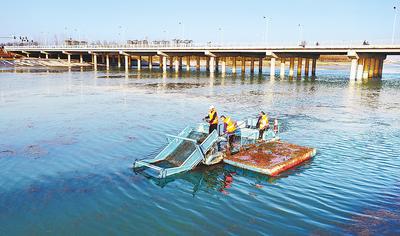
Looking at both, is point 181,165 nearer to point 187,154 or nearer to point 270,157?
point 187,154

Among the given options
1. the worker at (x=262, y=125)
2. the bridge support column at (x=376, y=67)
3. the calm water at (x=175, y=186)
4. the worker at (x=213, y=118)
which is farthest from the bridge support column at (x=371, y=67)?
the worker at (x=213, y=118)

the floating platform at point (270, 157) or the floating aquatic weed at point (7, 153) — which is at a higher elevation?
the floating platform at point (270, 157)

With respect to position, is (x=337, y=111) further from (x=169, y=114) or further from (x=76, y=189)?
(x=76, y=189)

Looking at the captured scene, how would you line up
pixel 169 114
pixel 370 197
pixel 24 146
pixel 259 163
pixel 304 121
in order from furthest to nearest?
pixel 169 114
pixel 304 121
pixel 24 146
pixel 259 163
pixel 370 197

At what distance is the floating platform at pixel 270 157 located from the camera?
15.4 m

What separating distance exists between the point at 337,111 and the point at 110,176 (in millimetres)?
24013

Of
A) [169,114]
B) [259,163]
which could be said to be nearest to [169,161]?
[259,163]

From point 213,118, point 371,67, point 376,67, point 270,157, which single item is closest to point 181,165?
point 213,118

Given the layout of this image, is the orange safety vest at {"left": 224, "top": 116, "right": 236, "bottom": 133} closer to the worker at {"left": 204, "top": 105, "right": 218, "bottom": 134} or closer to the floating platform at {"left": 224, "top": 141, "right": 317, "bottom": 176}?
the worker at {"left": 204, "top": 105, "right": 218, "bottom": 134}

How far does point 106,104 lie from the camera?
115ft

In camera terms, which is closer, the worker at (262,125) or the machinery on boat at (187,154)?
the machinery on boat at (187,154)

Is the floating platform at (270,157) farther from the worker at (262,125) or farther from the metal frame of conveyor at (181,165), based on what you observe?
the metal frame of conveyor at (181,165)

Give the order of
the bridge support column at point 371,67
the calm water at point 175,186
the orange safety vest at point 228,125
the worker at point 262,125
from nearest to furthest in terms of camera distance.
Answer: the calm water at point 175,186 → the orange safety vest at point 228,125 → the worker at point 262,125 → the bridge support column at point 371,67

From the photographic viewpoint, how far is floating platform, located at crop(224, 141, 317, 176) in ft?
50.6
